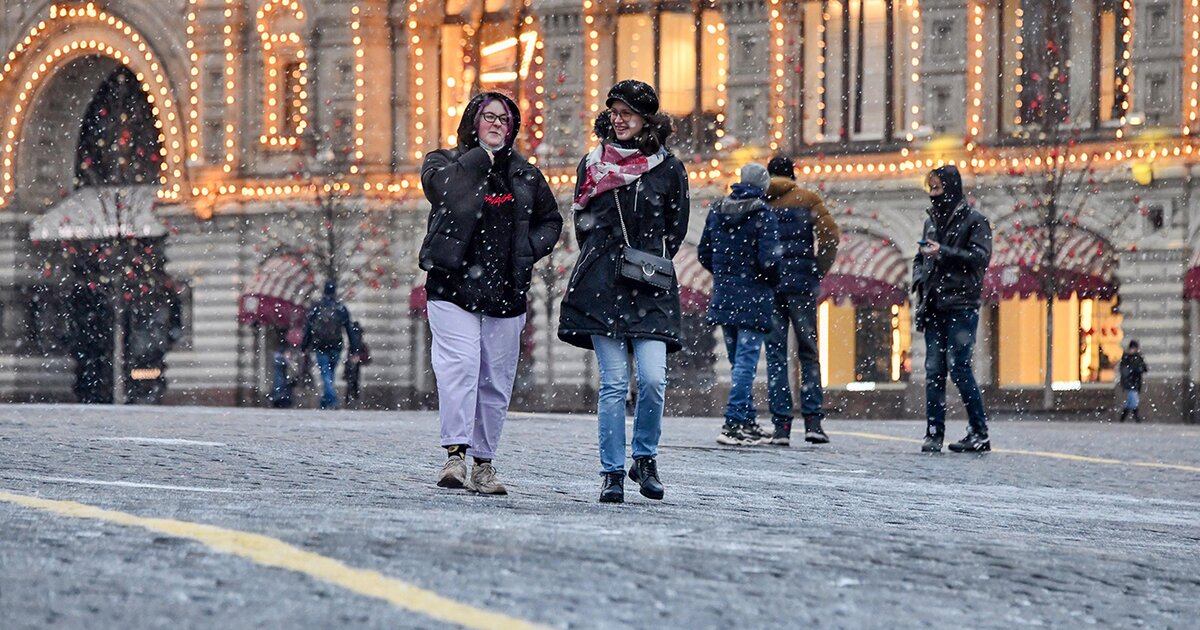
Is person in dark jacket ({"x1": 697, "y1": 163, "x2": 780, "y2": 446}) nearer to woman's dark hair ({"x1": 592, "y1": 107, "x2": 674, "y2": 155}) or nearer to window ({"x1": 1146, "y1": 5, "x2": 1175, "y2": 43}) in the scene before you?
woman's dark hair ({"x1": 592, "y1": 107, "x2": 674, "y2": 155})

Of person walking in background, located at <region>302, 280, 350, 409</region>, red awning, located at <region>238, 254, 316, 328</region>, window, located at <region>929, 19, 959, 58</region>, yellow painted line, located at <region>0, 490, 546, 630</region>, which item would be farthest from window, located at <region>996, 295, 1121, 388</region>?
yellow painted line, located at <region>0, 490, 546, 630</region>

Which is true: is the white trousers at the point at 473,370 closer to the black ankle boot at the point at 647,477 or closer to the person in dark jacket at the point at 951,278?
the black ankle boot at the point at 647,477

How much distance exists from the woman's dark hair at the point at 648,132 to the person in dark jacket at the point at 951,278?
5.69m

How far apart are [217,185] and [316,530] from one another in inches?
1514

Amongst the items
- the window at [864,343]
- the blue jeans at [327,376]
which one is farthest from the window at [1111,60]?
the blue jeans at [327,376]

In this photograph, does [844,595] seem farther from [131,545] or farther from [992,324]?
[992,324]

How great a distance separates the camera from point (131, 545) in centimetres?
682

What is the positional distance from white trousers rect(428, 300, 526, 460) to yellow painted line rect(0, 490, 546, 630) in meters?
2.11

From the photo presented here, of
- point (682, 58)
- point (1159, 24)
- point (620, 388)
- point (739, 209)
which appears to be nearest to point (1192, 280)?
point (1159, 24)

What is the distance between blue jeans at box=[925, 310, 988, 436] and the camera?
49.3 ft

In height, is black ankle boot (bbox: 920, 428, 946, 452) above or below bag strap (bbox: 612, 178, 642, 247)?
below

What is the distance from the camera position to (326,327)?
31891 millimetres

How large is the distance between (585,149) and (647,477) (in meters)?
32.2

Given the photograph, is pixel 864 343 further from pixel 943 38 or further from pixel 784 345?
pixel 784 345
